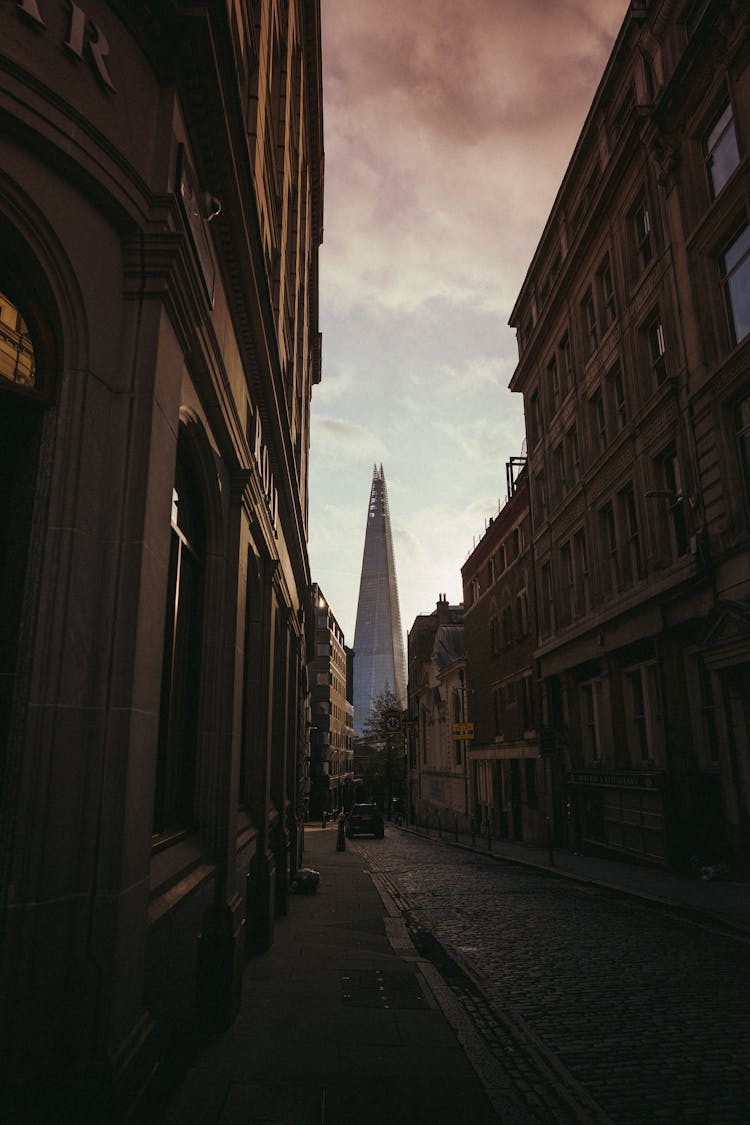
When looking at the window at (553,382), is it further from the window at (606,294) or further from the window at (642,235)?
the window at (642,235)

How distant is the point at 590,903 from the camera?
1499cm

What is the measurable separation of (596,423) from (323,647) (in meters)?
73.9

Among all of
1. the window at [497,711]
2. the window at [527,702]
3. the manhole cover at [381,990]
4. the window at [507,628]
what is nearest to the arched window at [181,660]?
the manhole cover at [381,990]

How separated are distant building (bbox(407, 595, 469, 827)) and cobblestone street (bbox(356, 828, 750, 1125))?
27.8 m

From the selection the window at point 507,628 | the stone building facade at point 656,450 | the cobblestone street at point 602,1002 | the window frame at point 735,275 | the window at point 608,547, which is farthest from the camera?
the window at point 507,628

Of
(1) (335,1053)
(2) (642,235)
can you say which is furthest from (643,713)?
(1) (335,1053)

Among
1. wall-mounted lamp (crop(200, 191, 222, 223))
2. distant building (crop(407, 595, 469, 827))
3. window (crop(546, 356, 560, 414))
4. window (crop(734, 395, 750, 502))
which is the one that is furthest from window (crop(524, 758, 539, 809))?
wall-mounted lamp (crop(200, 191, 222, 223))

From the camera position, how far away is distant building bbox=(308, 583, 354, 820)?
87250 millimetres

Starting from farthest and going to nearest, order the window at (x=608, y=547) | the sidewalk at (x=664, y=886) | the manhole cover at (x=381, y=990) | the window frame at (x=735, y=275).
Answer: the window at (x=608, y=547), the window frame at (x=735, y=275), the sidewalk at (x=664, y=886), the manhole cover at (x=381, y=990)

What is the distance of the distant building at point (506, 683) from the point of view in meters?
32.2

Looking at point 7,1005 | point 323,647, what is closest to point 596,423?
point 7,1005

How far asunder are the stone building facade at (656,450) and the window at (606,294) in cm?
7

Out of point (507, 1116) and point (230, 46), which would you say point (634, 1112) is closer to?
point (507, 1116)

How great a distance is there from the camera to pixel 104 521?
470cm
